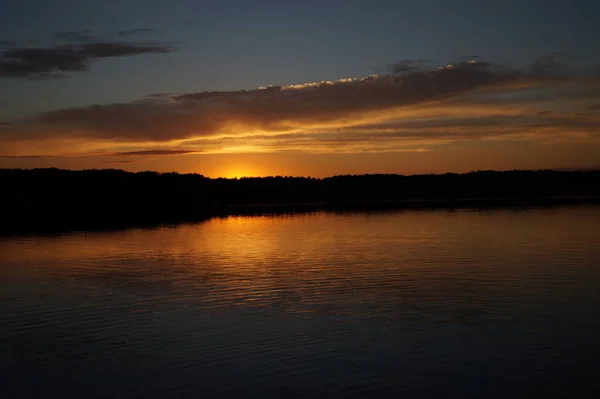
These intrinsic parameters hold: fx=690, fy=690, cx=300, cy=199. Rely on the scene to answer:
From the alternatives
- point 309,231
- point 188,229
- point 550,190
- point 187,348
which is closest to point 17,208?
point 188,229

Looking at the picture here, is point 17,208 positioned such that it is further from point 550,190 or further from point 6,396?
point 550,190

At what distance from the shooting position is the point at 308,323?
51.2 feet

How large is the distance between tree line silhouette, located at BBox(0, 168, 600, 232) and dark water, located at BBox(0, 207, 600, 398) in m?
30.7

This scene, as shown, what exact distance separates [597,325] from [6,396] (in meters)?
11.7

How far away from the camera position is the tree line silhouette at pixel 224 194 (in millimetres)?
80125

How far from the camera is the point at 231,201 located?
11812 centimetres

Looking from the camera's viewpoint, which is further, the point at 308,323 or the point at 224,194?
the point at 224,194

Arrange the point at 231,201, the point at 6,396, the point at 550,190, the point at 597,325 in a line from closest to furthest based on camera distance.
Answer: the point at 6,396
the point at 597,325
the point at 231,201
the point at 550,190

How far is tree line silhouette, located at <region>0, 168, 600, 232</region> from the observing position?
80125 millimetres

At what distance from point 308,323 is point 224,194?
108 metres

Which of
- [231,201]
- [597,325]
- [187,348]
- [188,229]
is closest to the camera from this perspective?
[187,348]

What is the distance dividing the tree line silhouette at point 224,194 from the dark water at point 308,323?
30668mm

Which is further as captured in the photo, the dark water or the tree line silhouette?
the tree line silhouette

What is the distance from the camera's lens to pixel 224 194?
123m
